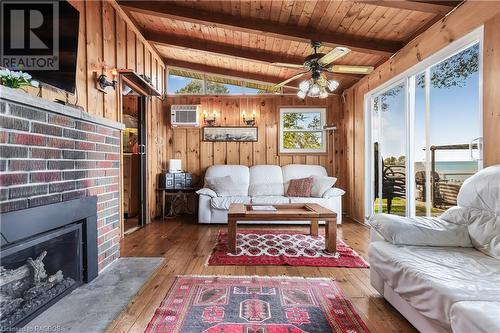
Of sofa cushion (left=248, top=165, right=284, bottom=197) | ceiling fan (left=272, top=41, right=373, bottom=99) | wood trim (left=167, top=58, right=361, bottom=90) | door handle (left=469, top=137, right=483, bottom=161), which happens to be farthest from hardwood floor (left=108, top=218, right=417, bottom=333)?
wood trim (left=167, top=58, right=361, bottom=90)

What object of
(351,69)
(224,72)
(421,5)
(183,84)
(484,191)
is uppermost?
(224,72)

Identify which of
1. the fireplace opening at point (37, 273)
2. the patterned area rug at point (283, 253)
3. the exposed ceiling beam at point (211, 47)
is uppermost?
the exposed ceiling beam at point (211, 47)

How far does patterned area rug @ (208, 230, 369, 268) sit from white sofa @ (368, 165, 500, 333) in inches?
26.6

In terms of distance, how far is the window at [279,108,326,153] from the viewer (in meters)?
5.31

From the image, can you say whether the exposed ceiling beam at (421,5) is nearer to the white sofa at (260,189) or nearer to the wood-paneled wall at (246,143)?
the white sofa at (260,189)

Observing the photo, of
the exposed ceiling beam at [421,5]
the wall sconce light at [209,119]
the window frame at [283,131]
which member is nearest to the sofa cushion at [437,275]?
the exposed ceiling beam at [421,5]

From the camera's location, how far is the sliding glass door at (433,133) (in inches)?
97.8

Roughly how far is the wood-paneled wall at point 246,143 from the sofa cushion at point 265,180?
0.29 metres

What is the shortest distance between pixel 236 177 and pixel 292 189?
3.54 ft

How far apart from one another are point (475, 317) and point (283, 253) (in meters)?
1.98

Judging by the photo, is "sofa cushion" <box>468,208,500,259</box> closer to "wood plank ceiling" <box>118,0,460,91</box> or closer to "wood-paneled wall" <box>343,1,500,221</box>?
"wood-paneled wall" <box>343,1,500,221</box>

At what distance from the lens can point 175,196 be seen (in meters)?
5.01

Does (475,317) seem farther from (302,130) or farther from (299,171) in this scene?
(302,130)

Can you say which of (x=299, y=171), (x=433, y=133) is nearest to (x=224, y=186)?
(x=299, y=171)
